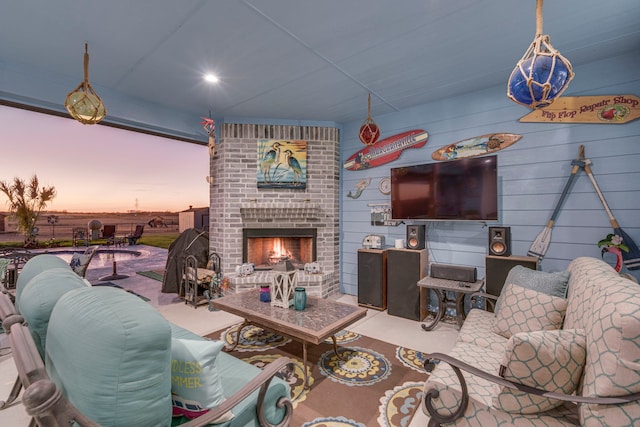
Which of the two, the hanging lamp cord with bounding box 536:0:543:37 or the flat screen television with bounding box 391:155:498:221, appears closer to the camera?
the hanging lamp cord with bounding box 536:0:543:37

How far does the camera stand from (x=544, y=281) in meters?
2.06

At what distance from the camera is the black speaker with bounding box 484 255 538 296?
110 inches

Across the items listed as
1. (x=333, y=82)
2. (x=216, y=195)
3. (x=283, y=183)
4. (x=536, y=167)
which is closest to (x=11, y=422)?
(x=216, y=195)

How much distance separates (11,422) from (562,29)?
4.68 meters

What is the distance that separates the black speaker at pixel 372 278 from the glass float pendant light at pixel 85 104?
3.15 meters

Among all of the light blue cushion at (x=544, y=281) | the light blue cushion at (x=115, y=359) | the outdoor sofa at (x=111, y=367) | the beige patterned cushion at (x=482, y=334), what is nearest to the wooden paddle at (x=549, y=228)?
the light blue cushion at (x=544, y=281)

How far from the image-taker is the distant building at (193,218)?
329 inches

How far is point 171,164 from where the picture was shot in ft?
21.2

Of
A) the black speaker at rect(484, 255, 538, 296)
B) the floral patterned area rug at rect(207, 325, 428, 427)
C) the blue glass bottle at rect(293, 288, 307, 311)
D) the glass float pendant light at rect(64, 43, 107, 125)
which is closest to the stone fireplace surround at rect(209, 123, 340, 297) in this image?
the floral patterned area rug at rect(207, 325, 428, 427)

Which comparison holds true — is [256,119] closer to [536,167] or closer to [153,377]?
[536,167]

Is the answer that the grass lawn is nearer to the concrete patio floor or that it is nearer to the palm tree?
the palm tree

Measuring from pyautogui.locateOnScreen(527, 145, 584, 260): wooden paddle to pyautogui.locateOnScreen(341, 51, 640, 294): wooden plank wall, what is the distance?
47mm

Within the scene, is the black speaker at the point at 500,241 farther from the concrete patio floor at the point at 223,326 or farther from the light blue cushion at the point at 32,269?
the light blue cushion at the point at 32,269

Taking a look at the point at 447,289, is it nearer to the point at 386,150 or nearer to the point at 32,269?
the point at 386,150
